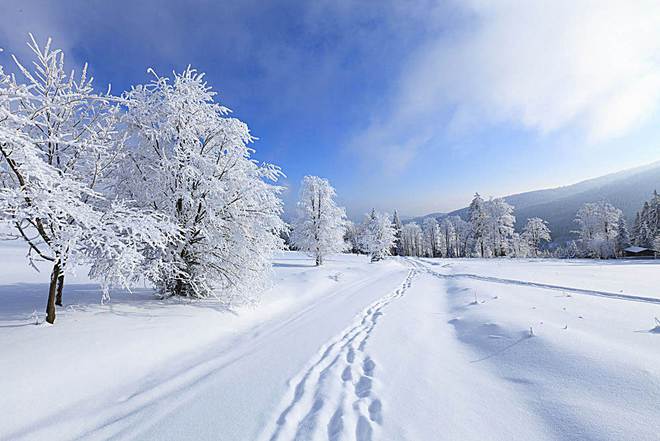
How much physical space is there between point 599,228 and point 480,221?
21.5 metres

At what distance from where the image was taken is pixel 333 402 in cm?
387

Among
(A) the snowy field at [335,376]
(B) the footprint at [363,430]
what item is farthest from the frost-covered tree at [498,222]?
(B) the footprint at [363,430]

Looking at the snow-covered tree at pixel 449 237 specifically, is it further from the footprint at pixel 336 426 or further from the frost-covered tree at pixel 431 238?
the footprint at pixel 336 426

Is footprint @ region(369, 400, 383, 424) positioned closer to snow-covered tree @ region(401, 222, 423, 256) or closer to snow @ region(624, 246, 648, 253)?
snow @ region(624, 246, 648, 253)

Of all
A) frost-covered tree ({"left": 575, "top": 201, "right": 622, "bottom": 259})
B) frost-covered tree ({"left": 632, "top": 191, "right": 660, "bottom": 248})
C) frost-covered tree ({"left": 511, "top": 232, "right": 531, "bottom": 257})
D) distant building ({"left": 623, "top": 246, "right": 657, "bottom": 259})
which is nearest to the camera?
distant building ({"left": 623, "top": 246, "right": 657, "bottom": 259})

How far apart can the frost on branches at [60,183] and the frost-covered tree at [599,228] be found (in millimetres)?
66840

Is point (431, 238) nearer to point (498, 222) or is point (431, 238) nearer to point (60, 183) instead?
point (498, 222)

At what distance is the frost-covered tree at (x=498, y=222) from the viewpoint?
175 ft

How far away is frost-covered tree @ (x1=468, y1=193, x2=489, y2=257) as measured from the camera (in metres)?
55.2

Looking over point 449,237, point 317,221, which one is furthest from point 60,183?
point 449,237

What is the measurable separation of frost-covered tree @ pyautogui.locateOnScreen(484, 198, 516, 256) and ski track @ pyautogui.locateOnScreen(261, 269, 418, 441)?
57.5 metres

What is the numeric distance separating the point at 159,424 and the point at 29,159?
15.5 ft

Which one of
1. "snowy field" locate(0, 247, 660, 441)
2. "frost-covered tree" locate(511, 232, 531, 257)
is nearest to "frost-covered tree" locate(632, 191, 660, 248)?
"frost-covered tree" locate(511, 232, 531, 257)

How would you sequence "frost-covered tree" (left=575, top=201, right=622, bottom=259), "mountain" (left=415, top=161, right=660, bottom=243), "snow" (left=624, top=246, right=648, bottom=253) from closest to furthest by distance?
1. "snow" (left=624, top=246, right=648, bottom=253)
2. "frost-covered tree" (left=575, top=201, right=622, bottom=259)
3. "mountain" (left=415, top=161, right=660, bottom=243)
